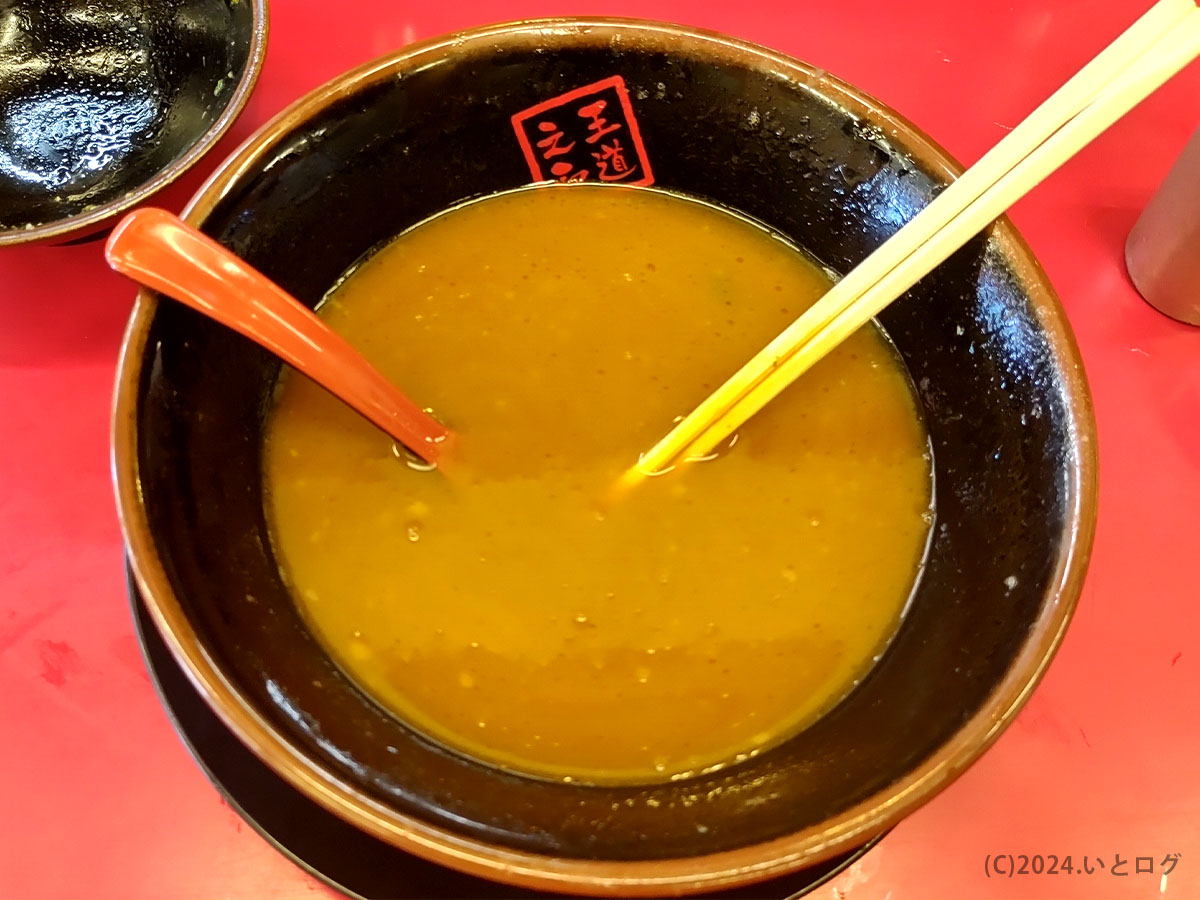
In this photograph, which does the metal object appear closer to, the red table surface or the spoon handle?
the red table surface

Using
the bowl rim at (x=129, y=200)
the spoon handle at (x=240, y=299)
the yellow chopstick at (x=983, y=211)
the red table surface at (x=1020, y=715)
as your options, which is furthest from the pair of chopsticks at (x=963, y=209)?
the bowl rim at (x=129, y=200)

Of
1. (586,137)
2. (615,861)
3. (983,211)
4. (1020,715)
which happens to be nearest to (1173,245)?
(983,211)

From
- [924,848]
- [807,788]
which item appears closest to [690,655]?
[807,788]

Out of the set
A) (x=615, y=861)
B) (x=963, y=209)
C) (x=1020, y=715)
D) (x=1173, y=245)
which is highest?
(x=963, y=209)

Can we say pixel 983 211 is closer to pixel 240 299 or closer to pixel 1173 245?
pixel 1173 245

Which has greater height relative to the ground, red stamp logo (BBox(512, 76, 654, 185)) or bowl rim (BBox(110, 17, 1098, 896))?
red stamp logo (BBox(512, 76, 654, 185))

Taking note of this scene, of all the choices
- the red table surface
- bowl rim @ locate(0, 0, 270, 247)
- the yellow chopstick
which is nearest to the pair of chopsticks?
the yellow chopstick
